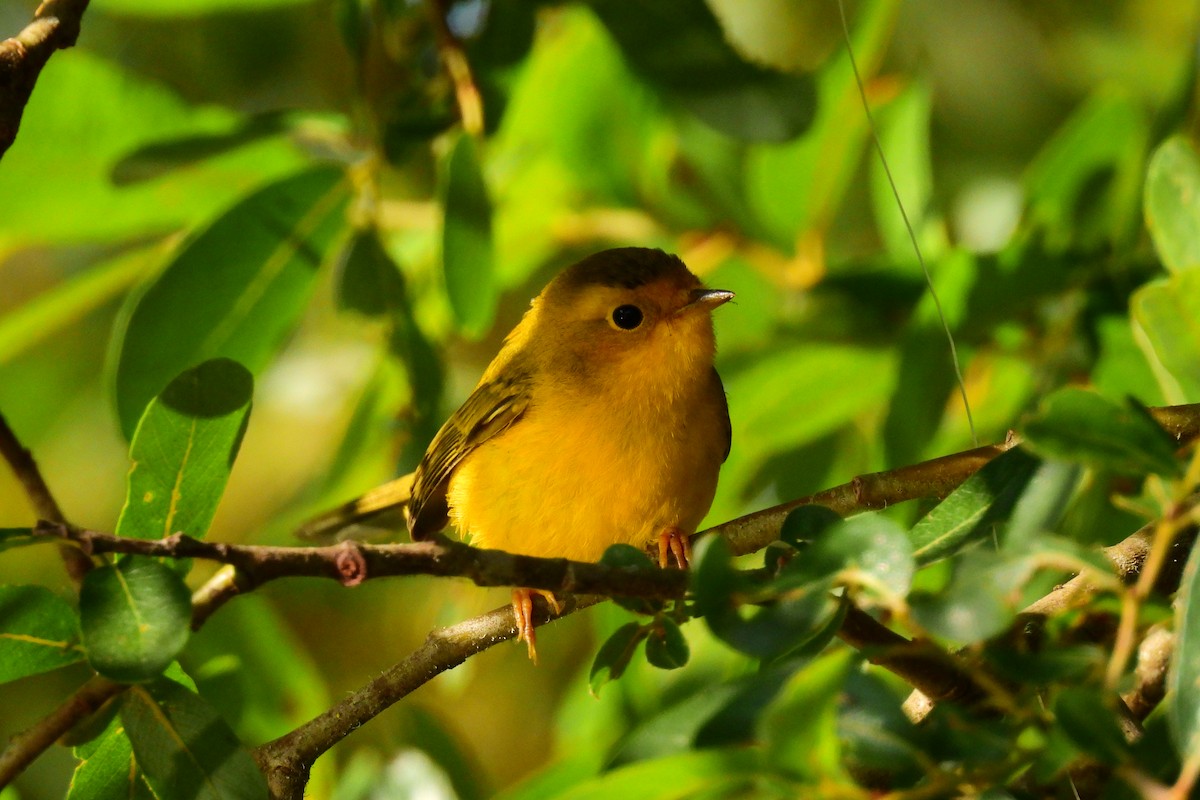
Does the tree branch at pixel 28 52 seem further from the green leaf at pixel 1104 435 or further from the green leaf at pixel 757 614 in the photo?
the green leaf at pixel 1104 435

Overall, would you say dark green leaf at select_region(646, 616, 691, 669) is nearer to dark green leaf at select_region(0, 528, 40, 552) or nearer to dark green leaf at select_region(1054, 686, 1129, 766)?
dark green leaf at select_region(1054, 686, 1129, 766)

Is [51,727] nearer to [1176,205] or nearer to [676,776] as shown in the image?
[676,776]

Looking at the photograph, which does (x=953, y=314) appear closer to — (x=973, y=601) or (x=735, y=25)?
(x=973, y=601)

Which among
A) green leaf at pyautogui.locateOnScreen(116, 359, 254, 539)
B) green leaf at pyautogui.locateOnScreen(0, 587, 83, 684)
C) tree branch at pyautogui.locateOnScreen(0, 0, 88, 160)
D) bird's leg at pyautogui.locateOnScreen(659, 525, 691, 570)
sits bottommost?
bird's leg at pyautogui.locateOnScreen(659, 525, 691, 570)

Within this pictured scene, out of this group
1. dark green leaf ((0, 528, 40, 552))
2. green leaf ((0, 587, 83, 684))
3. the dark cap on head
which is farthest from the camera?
the dark cap on head

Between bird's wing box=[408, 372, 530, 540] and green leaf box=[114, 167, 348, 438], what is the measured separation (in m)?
0.69

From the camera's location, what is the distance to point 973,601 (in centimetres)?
169

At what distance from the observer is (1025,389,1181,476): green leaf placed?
170 cm

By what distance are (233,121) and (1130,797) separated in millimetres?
3597

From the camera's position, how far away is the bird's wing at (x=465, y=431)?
409cm

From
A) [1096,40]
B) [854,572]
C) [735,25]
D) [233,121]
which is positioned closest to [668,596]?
[854,572]

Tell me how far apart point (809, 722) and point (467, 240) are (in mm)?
2405

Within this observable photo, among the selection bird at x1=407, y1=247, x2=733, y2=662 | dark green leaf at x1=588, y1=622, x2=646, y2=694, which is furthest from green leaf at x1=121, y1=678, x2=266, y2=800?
bird at x1=407, y1=247, x2=733, y2=662

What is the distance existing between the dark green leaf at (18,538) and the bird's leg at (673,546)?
2.11m
